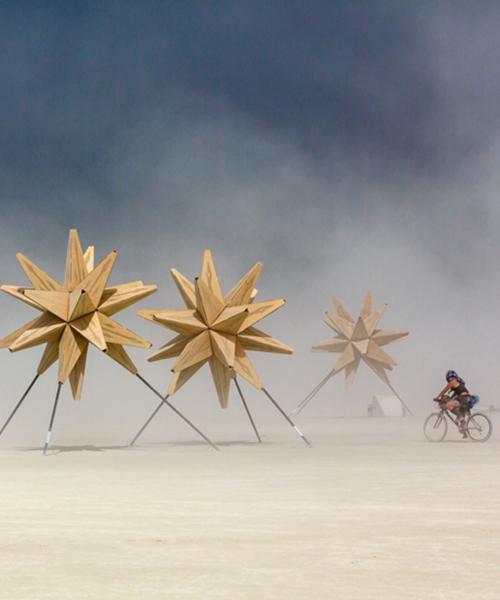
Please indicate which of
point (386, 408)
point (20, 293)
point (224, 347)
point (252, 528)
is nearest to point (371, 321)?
point (386, 408)

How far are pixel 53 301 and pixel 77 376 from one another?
6.17ft

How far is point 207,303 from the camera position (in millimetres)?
16531

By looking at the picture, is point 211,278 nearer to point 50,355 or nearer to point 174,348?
point 174,348

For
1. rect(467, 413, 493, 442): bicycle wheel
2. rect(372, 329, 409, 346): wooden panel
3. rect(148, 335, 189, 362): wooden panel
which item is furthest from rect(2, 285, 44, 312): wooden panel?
rect(372, 329, 409, 346): wooden panel

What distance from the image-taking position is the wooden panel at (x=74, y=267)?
52.6 feet

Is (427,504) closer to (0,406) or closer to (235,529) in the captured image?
(235,529)

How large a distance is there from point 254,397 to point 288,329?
6692mm

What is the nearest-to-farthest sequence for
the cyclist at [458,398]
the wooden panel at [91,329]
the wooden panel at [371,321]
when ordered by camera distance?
the wooden panel at [91,329] < the cyclist at [458,398] < the wooden panel at [371,321]

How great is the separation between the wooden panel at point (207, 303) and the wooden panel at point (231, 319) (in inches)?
5.4

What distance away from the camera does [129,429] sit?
2548 centimetres

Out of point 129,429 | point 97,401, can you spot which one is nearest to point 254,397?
point 97,401

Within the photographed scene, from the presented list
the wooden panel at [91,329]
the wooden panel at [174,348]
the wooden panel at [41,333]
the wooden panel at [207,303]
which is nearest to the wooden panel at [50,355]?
the wooden panel at [41,333]

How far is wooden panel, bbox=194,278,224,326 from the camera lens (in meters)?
16.4

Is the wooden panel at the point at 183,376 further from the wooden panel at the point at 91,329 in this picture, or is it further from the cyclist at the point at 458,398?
the cyclist at the point at 458,398
